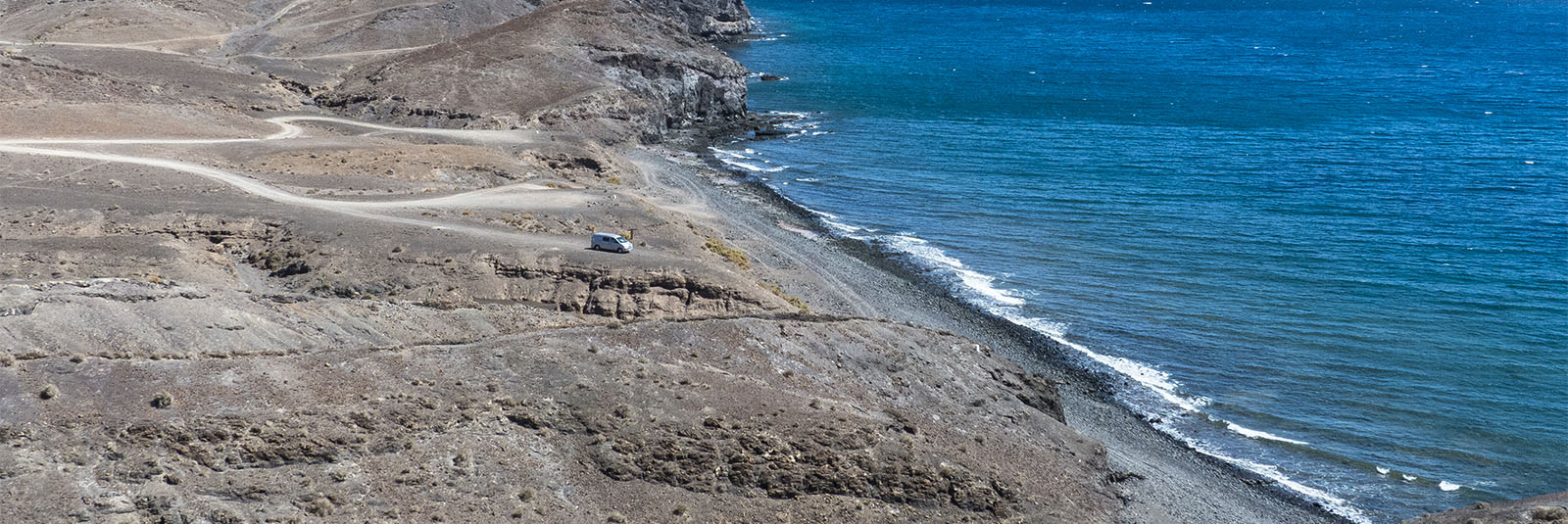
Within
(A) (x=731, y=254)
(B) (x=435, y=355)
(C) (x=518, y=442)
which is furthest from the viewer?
(A) (x=731, y=254)

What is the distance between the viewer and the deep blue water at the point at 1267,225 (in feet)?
154

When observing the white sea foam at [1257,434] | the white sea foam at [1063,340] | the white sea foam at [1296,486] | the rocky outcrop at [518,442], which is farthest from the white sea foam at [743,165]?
the rocky outcrop at [518,442]

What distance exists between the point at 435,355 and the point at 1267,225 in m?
53.2

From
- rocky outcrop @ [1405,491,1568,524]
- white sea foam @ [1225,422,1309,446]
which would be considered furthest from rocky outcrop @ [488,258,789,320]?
rocky outcrop @ [1405,491,1568,524]

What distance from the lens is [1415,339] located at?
176 ft

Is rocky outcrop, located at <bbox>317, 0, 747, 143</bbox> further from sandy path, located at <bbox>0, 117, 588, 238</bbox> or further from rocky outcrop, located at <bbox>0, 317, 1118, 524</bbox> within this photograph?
rocky outcrop, located at <bbox>0, 317, 1118, 524</bbox>

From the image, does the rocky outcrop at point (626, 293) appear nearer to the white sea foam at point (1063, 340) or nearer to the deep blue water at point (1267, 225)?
the white sea foam at point (1063, 340)

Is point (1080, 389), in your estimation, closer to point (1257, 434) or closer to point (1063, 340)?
point (1063, 340)

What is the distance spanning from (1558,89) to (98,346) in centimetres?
12631

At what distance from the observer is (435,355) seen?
36.3 m

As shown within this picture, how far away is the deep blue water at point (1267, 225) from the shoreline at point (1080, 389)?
135cm

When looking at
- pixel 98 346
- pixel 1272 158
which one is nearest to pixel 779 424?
pixel 98 346

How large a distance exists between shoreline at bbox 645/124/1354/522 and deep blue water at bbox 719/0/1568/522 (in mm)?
1349

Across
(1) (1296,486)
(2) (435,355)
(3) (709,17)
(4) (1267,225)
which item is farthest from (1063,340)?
(3) (709,17)
